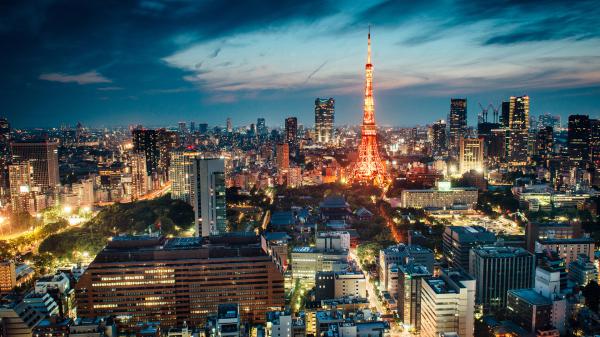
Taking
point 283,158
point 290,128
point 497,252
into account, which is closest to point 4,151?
point 283,158

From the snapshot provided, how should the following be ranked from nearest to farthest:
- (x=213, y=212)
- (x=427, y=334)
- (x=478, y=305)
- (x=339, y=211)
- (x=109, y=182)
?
(x=427, y=334)
(x=478, y=305)
(x=213, y=212)
(x=339, y=211)
(x=109, y=182)

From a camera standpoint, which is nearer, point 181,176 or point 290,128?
point 181,176

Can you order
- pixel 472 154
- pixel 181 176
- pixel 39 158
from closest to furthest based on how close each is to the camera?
pixel 181 176
pixel 39 158
pixel 472 154

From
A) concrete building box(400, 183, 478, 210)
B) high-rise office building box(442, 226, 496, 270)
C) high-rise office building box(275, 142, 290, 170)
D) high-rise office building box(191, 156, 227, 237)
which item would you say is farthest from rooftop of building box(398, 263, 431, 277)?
high-rise office building box(275, 142, 290, 170)

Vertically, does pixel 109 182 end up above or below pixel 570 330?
above

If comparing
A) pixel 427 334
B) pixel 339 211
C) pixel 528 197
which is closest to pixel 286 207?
pixel 339 211

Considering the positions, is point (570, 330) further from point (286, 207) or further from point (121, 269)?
point (286, 207)

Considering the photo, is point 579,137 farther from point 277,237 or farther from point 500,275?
point 277,237
